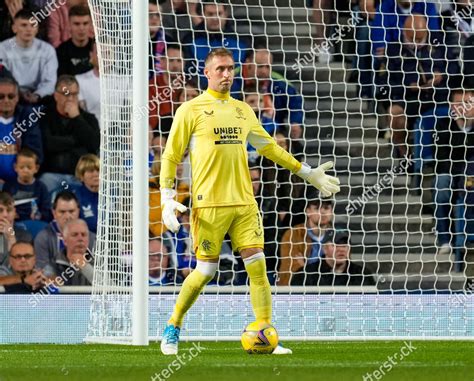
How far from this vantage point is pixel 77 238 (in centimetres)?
1245

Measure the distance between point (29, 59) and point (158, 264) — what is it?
100 inches

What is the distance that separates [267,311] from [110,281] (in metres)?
2.44

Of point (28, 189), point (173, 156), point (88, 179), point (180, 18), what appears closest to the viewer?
point (173, 156)

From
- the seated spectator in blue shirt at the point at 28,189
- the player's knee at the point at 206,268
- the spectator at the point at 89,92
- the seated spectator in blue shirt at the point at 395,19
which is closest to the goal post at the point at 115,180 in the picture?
the player's knee at the point at 206,268

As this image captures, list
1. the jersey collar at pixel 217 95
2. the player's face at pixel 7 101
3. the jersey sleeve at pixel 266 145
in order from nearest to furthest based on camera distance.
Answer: the jersey collar at pixel 217 95 → the jersey sleeve at pixel 266 145 → the player's face at pixel 7 101

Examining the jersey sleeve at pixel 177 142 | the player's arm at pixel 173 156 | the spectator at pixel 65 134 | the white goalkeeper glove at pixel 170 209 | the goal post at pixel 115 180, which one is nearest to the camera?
the white goalkeeper glove at pixel 170 209

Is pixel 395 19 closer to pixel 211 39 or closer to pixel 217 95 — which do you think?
pixel 211 39

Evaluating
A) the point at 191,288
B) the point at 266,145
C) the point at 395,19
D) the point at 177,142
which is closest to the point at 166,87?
the point at 395,19

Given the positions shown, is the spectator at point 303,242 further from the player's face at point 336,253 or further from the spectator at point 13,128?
the spectator at point 13,128

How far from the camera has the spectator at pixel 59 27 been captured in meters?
13.3

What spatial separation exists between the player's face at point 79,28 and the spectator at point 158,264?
241 centimetres

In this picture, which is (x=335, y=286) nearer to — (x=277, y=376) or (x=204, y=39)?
(x=204, y=39)

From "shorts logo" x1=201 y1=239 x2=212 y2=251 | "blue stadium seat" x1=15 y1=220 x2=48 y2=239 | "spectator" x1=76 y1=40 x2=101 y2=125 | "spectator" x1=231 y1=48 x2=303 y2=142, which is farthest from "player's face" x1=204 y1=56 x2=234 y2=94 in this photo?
"spectator" x1=76 y1=40 x2=101 y2=125

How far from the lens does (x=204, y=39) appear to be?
520 inches
